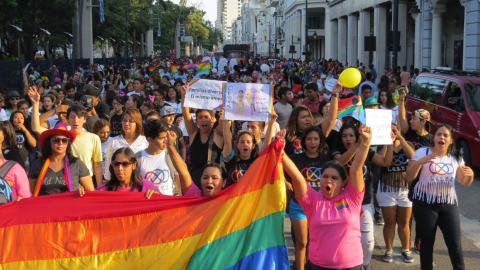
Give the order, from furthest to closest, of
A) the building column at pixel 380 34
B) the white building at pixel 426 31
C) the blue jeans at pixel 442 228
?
the building column at pixel 380 34 < the white building at pixel 426 31 < the blue jeans at pixel 442 228

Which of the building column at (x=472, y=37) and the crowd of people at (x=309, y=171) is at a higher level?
the building column at (x=472, y=37)

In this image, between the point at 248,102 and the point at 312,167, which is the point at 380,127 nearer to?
the point at 312,167

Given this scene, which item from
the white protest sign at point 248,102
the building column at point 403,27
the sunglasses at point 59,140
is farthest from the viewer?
the building column at point 403,27

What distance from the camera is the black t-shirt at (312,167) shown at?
550 centimetres

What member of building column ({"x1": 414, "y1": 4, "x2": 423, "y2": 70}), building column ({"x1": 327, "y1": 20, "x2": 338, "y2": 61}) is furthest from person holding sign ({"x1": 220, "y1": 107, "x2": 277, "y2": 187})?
building column ({"x1": 327, "y1": 20, "x2": 338, "y2": 61})

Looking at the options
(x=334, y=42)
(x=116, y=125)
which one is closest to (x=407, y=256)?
(x=116, y=125)

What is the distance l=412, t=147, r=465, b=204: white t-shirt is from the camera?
5348 millimetres

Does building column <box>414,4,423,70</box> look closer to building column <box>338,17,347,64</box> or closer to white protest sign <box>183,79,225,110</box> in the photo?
building column <box>338,17,347,64</box>

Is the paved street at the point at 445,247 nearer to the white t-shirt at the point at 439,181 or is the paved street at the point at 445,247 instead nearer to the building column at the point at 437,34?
the white t-shirt at the point at 439,181

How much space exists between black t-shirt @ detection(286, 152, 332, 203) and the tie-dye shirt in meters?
0.95

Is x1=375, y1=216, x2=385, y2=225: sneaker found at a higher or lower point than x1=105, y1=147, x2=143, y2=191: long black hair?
lower

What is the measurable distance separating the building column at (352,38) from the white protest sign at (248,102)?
1496 inches

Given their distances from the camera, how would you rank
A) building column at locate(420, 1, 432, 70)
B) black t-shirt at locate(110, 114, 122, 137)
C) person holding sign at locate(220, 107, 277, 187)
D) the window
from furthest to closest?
1. the window
2. building column at locate(420, 1, 432, 70)
3. black t-shirt at locate(110, 114, 122, 137)
4. person holding sign at locate(220, 107, 277, 187)

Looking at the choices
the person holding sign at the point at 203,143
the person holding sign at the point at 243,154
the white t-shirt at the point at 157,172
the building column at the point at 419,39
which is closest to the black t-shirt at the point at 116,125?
the person holding sign at the point at 203,143
